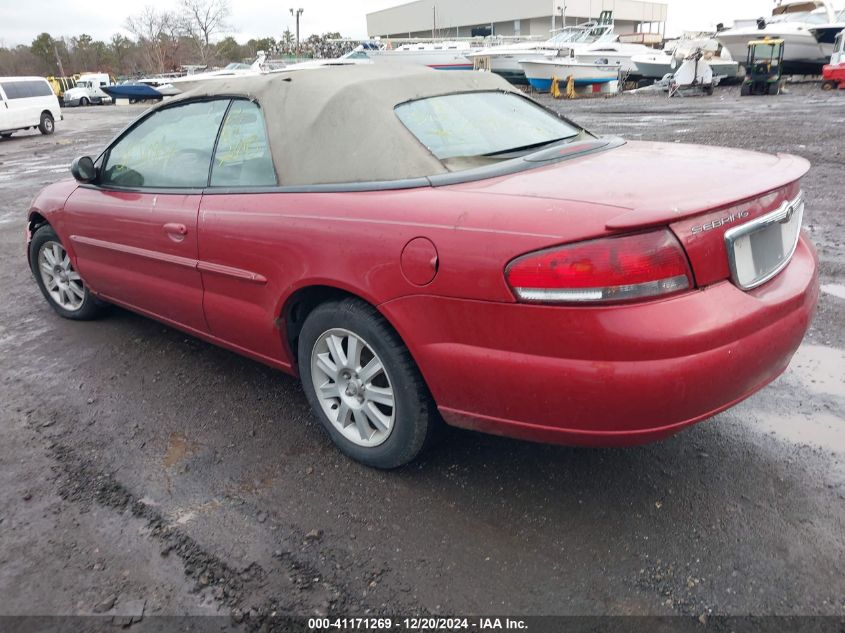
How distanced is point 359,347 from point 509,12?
7832cm

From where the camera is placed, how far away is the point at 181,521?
2586 millimetres

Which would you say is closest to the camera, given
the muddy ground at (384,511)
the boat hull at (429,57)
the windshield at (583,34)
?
the muddy ground at (384,511)

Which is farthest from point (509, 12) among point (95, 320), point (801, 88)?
point (95, 320)

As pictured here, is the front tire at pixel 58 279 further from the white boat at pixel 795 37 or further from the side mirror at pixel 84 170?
the white boat at pixel 795 37

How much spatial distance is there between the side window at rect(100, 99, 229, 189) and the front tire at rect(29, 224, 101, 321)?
95 cm

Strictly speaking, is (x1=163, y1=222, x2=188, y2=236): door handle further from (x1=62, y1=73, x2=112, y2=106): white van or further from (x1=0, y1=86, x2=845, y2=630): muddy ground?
(x1=62, y1=73, x2=112, y2=106): white van

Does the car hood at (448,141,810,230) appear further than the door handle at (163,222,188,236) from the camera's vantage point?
No

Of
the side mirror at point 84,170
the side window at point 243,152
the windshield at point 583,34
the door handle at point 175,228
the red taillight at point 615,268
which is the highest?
the windshield at point 583,34

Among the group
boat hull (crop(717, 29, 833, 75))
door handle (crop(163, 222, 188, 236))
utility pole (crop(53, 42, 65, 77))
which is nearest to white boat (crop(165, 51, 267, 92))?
boat hull (crop(717, 29, 833, 75))

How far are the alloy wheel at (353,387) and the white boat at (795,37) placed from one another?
29.8 metres

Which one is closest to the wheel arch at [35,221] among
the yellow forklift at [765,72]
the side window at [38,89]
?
the side window at [38,89]

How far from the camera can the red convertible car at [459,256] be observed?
2.08m

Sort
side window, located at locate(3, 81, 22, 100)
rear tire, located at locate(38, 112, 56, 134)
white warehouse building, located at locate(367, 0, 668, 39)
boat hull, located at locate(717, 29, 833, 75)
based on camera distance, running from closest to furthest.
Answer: side window, located at locate(3, 81, 22, 100) < rear tire, located at locate(38, 112, 56, 134) < boat hull, located at locate(717, 29, 833, 75) < white warehouse building, located at locate(367, 0, 668, 39)

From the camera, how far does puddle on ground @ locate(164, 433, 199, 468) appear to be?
301 cm
